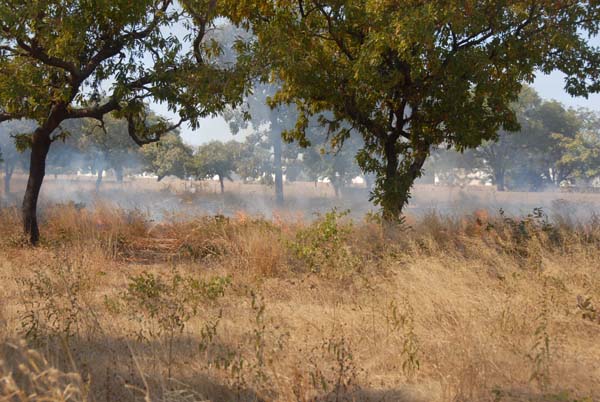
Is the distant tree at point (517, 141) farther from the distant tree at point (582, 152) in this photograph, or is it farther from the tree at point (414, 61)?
the tree at point (414, 61)

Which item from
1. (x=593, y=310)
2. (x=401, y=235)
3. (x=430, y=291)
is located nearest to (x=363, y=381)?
(x=430, y=291)

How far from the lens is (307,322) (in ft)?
17.9

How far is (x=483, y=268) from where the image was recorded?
270 inches

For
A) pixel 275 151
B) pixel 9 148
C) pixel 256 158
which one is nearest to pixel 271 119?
pixel 275 151

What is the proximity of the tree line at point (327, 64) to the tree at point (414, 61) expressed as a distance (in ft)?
0.09

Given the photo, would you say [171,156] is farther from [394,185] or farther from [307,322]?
[307,322]

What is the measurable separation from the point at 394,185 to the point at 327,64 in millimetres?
2754

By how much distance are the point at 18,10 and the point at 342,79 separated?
19.0 ft

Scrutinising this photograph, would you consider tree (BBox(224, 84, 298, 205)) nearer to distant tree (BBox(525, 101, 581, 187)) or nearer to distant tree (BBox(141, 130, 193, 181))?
distant tree (BBox(141, 130, 193, 181))

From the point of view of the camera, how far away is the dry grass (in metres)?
3.84

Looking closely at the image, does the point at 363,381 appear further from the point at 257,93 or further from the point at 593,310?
the point at 257,93

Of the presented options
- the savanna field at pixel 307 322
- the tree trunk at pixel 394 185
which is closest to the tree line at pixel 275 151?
the tree trunk at pixel 394 185

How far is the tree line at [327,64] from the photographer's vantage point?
9.68 m

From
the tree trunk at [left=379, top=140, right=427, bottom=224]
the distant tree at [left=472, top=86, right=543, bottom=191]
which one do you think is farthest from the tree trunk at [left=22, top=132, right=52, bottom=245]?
the distant tree at [left=472, top=86, right=543, bottom=191]
